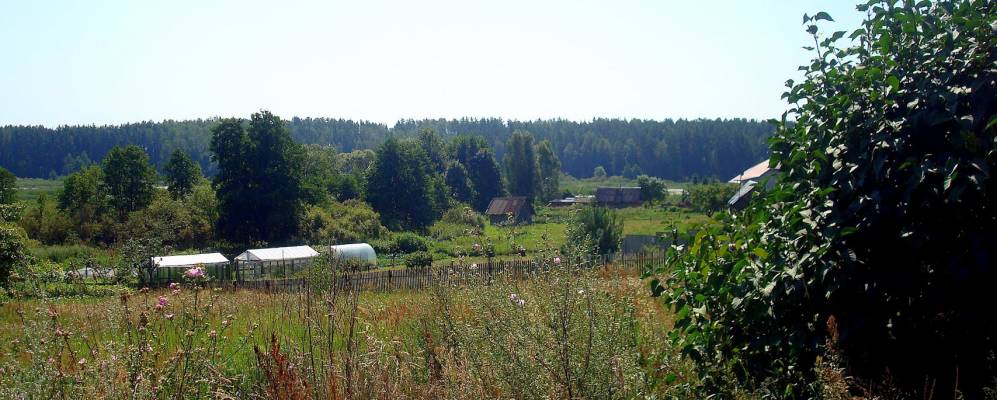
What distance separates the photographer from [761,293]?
3566 mm

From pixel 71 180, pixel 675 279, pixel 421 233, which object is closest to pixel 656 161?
pixel 421 233

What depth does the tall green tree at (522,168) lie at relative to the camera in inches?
3767

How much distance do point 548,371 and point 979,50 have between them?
98.8 inches

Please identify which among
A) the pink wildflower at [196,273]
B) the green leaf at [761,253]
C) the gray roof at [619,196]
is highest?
the green leaf at [761,253]

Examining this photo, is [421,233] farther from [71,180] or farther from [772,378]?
[772,378]

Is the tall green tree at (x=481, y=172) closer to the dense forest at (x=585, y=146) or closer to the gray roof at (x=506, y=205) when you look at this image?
the gray roof at (x=506, y=205)

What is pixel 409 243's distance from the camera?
5575 centimetres

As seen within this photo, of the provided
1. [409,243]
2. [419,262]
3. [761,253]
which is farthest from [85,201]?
[761,253]

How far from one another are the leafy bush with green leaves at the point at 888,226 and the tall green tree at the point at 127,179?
57.6m

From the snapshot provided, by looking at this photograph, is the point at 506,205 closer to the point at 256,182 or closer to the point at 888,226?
the point at 256,182

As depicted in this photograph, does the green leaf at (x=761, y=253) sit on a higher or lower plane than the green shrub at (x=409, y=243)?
A: higher

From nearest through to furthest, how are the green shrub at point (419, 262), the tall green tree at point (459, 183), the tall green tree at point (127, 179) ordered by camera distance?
the green shrub at point (419, 262), the tall green tree at point (127, 179), the tall green tree at point (459, 183)

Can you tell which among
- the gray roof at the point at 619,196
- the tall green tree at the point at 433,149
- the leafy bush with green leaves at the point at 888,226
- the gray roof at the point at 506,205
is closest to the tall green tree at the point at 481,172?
the tall green tree at the point at 433,149

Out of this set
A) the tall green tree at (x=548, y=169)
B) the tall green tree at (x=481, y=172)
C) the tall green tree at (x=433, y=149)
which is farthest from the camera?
the tall green tree at (x=548, y=169)
